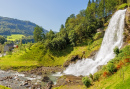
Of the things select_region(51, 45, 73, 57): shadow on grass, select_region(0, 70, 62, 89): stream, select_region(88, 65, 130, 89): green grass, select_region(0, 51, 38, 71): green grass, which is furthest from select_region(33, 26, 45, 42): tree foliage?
select_region(88, 65, 130, 89): green grass

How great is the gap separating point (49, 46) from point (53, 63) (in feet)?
59.2

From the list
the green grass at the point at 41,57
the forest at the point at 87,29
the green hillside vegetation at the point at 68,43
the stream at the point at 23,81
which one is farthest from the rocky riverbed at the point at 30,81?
the forest at the point at 87,29

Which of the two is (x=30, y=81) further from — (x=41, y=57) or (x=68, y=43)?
(x=68, y=43)

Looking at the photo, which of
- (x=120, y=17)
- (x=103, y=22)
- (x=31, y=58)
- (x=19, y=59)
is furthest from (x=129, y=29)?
(x=19, y=59)

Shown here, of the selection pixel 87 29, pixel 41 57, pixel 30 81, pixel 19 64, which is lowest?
pixel 30 81

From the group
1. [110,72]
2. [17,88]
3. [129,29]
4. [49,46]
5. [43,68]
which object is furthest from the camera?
[49,46]

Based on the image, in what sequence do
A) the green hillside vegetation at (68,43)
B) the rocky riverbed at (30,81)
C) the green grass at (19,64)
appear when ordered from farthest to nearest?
the green hillside vegetation at (68,43), the green grass at (19,64), the rocky riverbed at (30,81)

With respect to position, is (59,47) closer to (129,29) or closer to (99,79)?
(129,29)

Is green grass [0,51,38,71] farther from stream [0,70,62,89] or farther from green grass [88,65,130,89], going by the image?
green grass [88,65,130,89]

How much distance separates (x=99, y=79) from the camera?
1162 inches

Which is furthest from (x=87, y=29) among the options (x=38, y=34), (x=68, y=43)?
(x=38, y=34)

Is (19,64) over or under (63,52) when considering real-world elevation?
under

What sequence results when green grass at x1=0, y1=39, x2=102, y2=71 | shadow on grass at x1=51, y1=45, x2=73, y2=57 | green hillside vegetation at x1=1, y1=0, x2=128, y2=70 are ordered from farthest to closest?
shadow on grass at x1=51, y1=45, x2=73, y2=57 < green hillside vegetation at x1=1, y1=0, x2=128, y2=70 < green grass at x1=0, y1=39, x2=102, y2=71

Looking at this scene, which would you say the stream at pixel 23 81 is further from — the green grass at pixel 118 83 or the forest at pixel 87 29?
the forest at pixel 87 29
